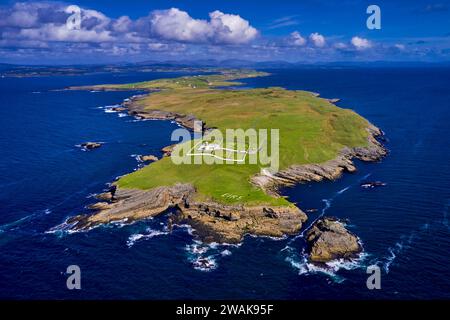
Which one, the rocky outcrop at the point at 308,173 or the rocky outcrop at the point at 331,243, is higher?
the rocky outcrop at the point at 308,173

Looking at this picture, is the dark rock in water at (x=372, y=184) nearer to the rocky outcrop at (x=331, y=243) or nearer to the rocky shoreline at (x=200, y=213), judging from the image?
the rocky shoreline at (x=200, y=213)

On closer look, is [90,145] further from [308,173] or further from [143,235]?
[308,173]

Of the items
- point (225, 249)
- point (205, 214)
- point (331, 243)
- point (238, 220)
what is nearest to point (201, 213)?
point (205, 214)

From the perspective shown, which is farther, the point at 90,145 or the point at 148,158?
the point at 90,145

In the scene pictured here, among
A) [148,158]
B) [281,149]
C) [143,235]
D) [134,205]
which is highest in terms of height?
[281,149]

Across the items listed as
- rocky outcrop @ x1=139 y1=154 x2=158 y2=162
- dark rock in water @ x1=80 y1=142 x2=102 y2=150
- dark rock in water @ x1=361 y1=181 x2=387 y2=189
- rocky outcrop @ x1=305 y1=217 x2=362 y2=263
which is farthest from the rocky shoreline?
dark rock in water @ x1=80 y1=142 x2=102 y2=150

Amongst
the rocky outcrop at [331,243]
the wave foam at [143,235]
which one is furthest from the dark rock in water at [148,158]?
the rocky outcrop at [331,243]

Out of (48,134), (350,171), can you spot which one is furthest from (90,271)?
(48,134)

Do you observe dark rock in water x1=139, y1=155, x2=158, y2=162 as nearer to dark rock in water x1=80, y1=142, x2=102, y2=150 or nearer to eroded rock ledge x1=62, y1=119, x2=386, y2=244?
dark rock in water x1=80, y1=142, x2=102, y2=150

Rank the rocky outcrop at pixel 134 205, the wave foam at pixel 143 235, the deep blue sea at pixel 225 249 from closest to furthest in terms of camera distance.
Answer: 1. the deep blue sea at pixel 225 249
2. the wave foam at pixel 143 235
3. the rocky outcrop at pixel 134 205
